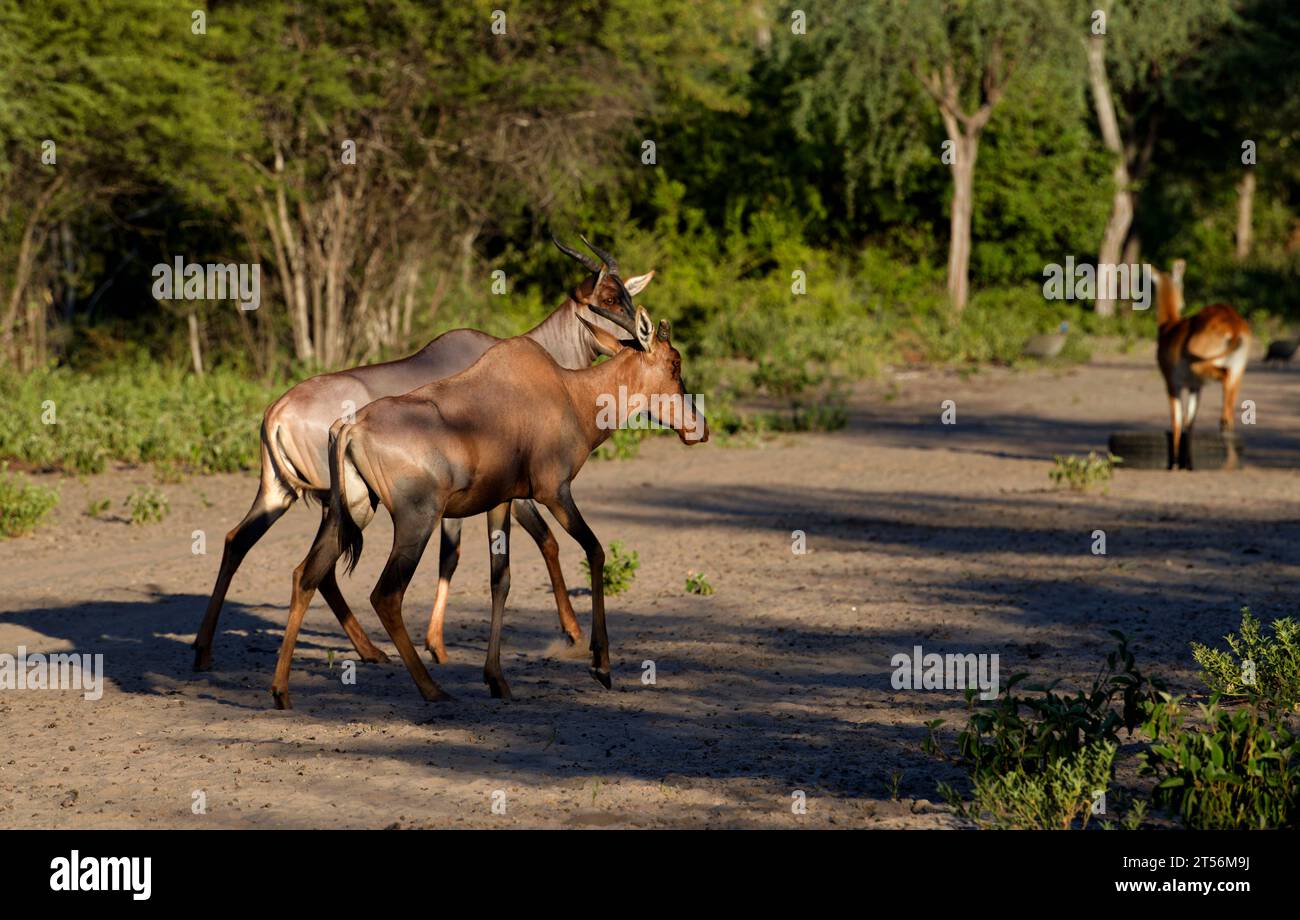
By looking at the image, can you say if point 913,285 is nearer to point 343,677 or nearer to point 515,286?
point 515,286

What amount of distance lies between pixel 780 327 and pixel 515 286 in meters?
5.05

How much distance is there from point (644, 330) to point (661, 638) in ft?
6.12

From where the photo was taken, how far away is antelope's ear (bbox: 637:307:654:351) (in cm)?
797

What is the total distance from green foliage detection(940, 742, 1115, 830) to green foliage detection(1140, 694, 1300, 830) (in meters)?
0.19

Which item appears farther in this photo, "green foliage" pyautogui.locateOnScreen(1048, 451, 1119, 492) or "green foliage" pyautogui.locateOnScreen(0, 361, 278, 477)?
"green foliage" pyautogui.locateOnScreen(0, 361, 278, 477)

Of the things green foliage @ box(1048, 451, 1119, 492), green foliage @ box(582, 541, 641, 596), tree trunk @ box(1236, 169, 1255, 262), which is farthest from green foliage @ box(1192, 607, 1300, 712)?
tree trunk @ box(1236, 169, 1255, 262)

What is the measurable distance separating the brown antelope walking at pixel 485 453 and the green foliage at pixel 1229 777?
291 centimetres

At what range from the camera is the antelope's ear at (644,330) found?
7.97 m

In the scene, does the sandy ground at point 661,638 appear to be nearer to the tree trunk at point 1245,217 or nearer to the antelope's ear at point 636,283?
the antelope's ear at point 636,283

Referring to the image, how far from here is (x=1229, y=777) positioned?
5383 millimetres

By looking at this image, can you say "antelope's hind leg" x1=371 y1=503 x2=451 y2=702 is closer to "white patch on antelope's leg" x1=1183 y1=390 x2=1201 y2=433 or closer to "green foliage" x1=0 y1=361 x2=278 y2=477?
"green foliage" x1=0 y1=361 x2=278 y2=477

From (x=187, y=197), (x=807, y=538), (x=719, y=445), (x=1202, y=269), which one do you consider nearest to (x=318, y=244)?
(x=187, y=197)

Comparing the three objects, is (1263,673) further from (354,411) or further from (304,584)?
(354,411)

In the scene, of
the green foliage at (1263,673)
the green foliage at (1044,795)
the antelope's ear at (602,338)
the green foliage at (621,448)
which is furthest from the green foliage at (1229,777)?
the green foliage at (621,448)
